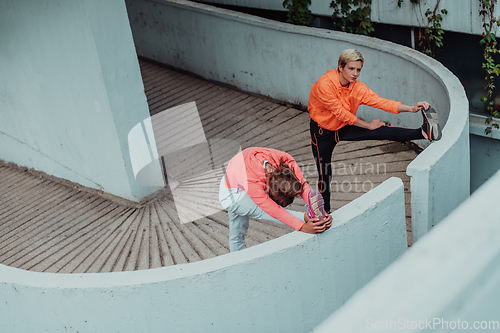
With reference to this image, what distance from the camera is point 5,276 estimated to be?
3.29 m

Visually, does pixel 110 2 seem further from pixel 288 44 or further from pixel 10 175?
pixel 10 175

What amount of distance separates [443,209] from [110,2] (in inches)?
154

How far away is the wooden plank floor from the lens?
4.93 metres

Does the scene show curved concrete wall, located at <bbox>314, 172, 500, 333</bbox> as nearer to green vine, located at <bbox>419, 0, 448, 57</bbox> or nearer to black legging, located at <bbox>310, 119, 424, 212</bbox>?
black legging, located at <bbox>310, 119, 424, 212</bbox>

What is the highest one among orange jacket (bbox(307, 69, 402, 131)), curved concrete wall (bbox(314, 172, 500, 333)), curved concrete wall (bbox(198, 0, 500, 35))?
curved concrete wall (bbox(314, 172, 500, 333))

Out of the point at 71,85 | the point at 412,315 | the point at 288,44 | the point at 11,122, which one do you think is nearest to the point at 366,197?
the point at 412,315

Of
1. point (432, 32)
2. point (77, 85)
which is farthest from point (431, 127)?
point (77, 85)

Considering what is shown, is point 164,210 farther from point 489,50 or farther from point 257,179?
point 489,50

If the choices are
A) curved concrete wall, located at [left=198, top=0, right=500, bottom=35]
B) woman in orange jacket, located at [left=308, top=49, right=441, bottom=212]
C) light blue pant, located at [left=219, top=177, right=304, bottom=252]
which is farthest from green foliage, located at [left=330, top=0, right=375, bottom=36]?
light blue pant, located at [left=219, top=177, right=304, bottom=252]

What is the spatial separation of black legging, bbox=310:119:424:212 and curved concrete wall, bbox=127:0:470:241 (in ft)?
1.17

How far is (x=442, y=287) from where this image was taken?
1.71ft

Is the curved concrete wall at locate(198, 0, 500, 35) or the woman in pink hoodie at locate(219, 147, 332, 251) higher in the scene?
the curved concrete wall at locate(198, 0, 500, 35)

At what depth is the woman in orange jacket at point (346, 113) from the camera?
4020 mm

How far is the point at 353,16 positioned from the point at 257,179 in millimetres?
4701
